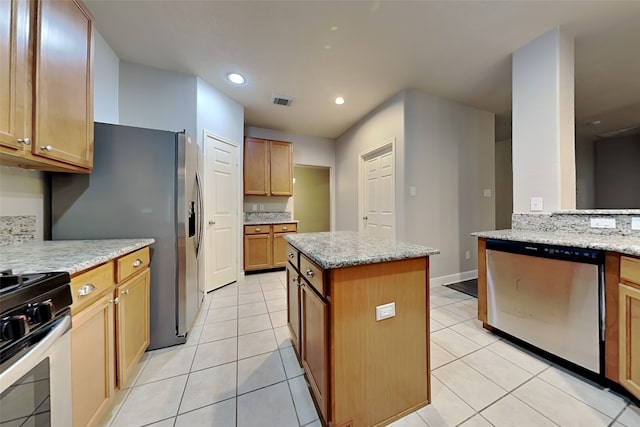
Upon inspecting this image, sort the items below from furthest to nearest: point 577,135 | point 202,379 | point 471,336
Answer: point 577,135 < point 471,336 < point 202,379

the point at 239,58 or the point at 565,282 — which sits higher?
the point at 239,58

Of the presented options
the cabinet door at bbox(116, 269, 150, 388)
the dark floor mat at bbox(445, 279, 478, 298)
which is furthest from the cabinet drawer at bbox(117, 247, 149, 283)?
the dark floor mat at bbox(445, 279, 478, 298)

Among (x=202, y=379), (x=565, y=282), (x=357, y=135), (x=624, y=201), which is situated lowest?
(x=202, y=379)

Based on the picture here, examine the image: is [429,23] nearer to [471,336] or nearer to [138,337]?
[471,336]

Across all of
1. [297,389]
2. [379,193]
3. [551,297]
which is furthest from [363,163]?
[297,389]

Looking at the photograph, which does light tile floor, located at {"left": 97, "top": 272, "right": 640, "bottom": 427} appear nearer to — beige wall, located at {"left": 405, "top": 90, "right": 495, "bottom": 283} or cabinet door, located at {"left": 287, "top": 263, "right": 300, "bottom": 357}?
cabinet door, located at {"left": 287, "top": 263, "right": 300, "bottom": 357}

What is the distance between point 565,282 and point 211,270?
11.2ft

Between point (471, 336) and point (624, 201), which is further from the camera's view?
point (624, 201)

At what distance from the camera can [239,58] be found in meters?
2.39

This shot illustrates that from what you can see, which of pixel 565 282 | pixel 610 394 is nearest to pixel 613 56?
pixel 565 282

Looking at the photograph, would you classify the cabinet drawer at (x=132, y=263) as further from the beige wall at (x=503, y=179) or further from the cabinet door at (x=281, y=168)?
the beige wall at (x=503, y=179)

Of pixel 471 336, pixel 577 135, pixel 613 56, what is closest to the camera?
Result: pixel 471 336

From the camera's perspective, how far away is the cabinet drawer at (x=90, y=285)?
938 mm

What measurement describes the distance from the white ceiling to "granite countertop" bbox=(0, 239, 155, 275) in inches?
73.6
